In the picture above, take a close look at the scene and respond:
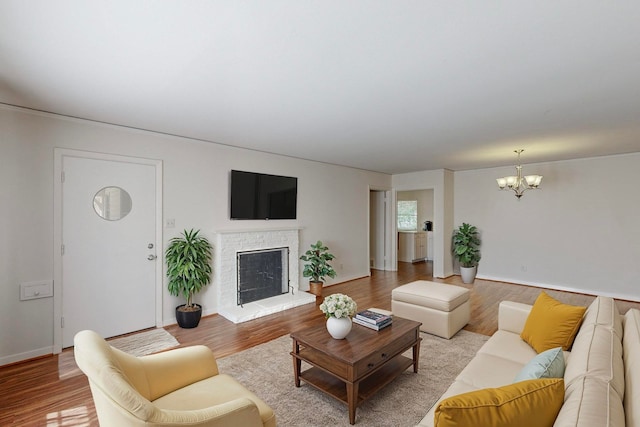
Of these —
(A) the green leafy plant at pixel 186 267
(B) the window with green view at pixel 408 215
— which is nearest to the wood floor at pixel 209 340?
(A) the green leafy plant at pixel 186 267

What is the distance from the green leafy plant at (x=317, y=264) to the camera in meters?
5.25

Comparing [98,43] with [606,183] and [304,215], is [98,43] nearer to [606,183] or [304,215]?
[304,215]

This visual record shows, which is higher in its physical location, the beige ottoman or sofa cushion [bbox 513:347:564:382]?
sofa cushion [bbox 513:347:564:382]

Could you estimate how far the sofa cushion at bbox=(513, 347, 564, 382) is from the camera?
4.41ft

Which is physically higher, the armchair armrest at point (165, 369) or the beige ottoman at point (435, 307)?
Answer: the armchair armrest at point (165, 369)

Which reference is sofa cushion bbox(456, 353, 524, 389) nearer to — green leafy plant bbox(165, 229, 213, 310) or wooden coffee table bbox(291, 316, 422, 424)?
wooden coffee table bbox(291, 316, 422, 424)

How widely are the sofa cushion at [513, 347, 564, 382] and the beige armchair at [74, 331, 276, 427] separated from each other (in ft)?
4.08

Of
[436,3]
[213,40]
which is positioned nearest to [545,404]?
[436,3]

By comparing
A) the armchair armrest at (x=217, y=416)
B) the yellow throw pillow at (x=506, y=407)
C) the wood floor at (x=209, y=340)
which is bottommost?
the wood floor at (x=209, y=340)

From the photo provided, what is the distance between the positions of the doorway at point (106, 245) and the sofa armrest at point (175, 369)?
2199 mm

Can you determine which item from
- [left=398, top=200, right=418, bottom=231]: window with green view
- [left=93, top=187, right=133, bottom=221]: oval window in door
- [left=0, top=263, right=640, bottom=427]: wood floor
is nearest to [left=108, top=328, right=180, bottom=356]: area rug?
[left=0, top=263, right=640, bottom=427]: wood floor

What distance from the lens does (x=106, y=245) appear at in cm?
338

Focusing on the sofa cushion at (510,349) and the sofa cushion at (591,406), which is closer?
the sofa cushion at (591,406)

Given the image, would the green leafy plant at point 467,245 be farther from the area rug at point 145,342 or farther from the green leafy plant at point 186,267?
the area rug at point 145,342
